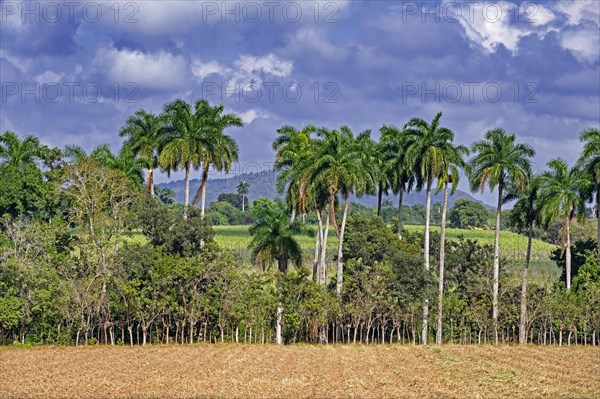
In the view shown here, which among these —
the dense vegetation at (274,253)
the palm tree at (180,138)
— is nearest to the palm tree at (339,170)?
the dense vegetation at (274,253)

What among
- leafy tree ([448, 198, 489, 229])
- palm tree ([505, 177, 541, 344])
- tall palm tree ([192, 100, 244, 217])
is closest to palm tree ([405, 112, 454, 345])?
palm tree ([505, 177, 541, 344])

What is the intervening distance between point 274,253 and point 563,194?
26247mm

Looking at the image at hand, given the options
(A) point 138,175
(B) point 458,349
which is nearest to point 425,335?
(B) point 458,349

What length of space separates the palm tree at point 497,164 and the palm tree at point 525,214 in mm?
2119

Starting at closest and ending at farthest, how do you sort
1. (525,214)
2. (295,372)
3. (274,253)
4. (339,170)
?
(295,372) → (339,170) → (274,253) → (525,214)

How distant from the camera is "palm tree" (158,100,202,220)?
223 ft

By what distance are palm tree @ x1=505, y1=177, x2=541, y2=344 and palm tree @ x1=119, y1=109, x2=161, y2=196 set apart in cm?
3331

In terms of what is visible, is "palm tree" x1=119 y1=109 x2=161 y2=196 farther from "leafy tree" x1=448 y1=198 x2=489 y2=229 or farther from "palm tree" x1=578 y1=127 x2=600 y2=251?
"leafy tree" x1=448 y1=198 x2=489 y2=229

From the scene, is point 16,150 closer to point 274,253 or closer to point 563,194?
point 274,253

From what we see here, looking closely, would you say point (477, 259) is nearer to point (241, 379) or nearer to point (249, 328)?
point (249, 328)

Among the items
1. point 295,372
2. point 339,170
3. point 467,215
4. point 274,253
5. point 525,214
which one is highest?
point 467,215

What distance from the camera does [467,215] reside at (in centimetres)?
18825

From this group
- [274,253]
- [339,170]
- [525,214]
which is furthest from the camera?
[525,214]

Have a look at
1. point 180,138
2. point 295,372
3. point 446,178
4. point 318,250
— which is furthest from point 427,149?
point 295,372
